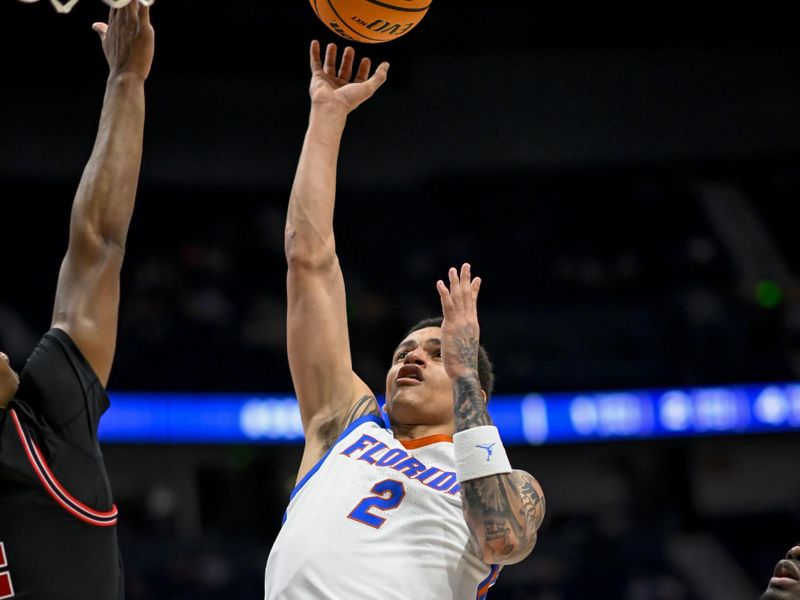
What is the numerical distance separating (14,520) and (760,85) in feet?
49.9

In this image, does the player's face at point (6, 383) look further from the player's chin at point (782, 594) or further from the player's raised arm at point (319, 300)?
the player's chin at point (782, 594)

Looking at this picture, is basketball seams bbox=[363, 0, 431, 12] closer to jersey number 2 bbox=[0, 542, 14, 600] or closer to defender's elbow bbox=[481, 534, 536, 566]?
defender's elbow bbox=[481, 534, 536, 566]

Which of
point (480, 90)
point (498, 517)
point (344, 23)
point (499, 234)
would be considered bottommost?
point (498, 517)

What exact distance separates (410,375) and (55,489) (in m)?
1.54

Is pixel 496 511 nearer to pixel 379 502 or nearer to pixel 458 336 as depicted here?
pixel 379 502

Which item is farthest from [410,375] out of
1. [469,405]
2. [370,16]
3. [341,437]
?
[370,16]

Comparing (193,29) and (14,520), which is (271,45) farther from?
(14,520)

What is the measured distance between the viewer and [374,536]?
327cm

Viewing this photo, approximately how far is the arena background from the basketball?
880 cm

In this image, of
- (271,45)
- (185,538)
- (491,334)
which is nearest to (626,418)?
(491,334)

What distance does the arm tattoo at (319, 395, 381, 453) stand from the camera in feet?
12.0

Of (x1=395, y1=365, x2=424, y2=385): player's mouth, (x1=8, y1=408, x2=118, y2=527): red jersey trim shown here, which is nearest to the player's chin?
(x1=395, y1=365, x2=424, y2=385): player's mouth

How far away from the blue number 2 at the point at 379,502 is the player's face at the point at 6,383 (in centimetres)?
119

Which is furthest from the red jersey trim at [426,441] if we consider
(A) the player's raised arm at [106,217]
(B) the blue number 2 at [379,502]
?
(A) the player's raised arm at [106,217]
